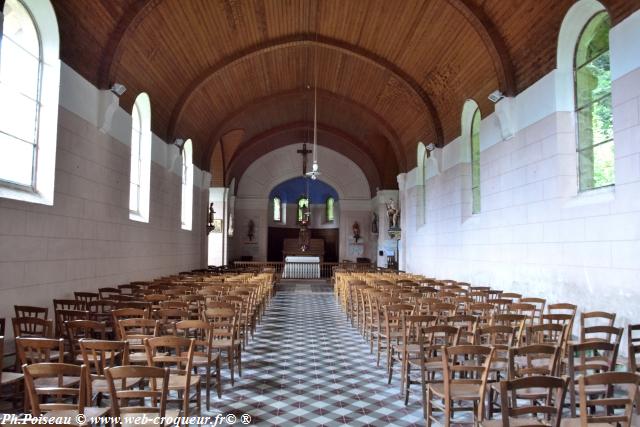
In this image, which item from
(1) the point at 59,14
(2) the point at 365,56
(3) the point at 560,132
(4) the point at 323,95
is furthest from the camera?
(4) the point at 323,95

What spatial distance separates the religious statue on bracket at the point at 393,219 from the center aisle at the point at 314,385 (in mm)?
12733

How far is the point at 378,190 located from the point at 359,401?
2055cm

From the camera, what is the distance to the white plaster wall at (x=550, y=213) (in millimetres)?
6383

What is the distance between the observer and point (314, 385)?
5719 millimetres

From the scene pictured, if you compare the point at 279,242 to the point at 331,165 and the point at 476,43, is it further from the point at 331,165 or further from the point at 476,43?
the point at 476,43

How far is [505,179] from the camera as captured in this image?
408 inches

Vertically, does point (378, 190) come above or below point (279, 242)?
above

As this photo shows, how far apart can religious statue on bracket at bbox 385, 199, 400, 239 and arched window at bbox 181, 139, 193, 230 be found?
9655 mm

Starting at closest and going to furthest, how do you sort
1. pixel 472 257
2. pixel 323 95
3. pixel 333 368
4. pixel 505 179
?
1. pixel 333 368
2. pixel 505 179
3. pixel 472 257
4. pixel 323 95

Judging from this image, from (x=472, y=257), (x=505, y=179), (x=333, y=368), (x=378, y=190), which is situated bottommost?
(x=333, y=368)

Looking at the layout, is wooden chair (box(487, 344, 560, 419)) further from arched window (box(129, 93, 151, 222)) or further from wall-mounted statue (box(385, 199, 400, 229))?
wall-mounted statue (box(385, 199, 400, 229))

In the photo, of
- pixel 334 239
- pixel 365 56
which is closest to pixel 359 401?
pixel 365 56

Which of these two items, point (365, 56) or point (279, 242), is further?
point (279, 242)

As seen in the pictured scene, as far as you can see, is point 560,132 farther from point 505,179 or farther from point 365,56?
point 365,56
